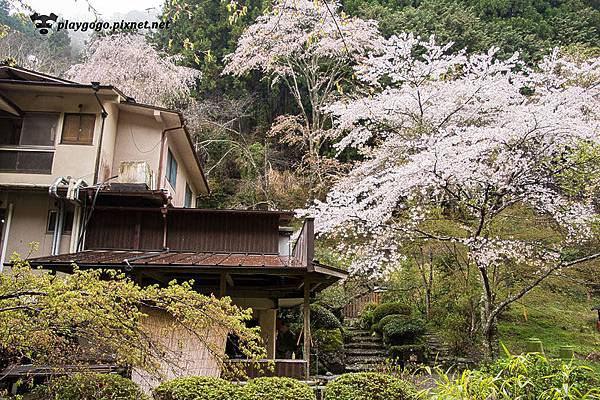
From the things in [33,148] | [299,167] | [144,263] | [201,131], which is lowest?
[144,263]

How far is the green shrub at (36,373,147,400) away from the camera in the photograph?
5.26 meters

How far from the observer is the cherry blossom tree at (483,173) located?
32.3 ft

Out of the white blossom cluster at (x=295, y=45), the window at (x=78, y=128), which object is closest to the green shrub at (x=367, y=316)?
the white blossom cluster at (x=295, y=45)

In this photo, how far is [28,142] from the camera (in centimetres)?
1052

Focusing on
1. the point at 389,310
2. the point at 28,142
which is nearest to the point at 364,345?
the point at 389,310

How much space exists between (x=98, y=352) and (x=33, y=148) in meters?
7.24

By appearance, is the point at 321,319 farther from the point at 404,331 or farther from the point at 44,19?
the point at 44,19

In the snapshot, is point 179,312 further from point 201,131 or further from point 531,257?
point 201,131

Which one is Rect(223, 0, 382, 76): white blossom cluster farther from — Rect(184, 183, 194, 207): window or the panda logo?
the panda logo

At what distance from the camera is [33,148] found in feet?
33.9

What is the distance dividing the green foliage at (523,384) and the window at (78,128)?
360 inches

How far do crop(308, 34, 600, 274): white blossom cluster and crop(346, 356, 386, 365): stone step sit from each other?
8.98 feet

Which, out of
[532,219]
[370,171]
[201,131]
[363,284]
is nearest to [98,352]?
[532,219]

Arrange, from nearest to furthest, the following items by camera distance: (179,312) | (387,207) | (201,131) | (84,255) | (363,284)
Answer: (179,312) → (84,255) → (387,207) → (363,284) → (201,131)
